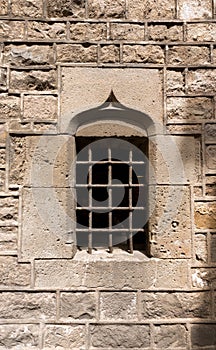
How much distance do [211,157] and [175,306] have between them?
1051mm

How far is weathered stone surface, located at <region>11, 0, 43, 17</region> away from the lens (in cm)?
294

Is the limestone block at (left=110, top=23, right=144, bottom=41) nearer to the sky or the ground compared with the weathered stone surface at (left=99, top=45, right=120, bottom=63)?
nearer to the sky

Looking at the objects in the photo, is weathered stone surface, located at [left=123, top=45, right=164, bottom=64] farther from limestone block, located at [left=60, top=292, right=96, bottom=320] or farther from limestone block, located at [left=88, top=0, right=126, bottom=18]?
limestone block, located at [left=60, top=292, right=96, bottom=320]

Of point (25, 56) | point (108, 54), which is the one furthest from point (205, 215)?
point (25, 56)

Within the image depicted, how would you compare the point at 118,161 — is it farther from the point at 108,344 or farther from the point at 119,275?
the point at 108,344

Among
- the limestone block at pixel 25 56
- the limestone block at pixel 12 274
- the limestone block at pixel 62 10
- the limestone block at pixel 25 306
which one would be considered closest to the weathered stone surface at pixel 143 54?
the limestone block at pixel 62 10

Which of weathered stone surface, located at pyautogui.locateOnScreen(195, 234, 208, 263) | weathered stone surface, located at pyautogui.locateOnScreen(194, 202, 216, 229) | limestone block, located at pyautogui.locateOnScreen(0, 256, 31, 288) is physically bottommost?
limestone block, located at pyautogui.locateOnScreen(0, 256, 31, 288)

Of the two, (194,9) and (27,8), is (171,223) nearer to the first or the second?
(194,9)

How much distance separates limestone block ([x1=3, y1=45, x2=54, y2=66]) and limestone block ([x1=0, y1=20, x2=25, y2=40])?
70 mm

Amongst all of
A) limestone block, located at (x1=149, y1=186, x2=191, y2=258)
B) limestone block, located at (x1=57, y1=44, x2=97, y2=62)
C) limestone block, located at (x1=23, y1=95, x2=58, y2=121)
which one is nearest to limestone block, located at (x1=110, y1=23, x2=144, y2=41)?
limestone block, located at (x1=57, y1=44, x2=97, y2=62)

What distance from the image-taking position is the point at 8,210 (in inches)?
112

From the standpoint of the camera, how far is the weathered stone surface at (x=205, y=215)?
286 cm

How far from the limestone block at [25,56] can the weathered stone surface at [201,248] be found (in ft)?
5.25

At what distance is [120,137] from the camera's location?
3.01 m
